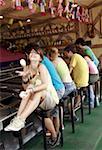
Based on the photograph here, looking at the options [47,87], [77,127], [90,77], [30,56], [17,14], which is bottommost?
[77,127]

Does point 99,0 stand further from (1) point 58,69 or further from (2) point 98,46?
(1) point 58,69

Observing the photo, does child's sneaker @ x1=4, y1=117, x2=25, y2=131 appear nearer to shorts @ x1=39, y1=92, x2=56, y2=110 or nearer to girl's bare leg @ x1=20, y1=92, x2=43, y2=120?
girl's bare leg @ x1=20, y1=92, x2=43, y2=120

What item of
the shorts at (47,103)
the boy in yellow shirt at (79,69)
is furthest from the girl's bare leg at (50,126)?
the boy in yellow shirt at (79,69)

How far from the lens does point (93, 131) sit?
13.1 feet

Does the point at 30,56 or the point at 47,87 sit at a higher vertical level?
the point at 30,56

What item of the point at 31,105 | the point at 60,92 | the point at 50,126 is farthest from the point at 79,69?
the point at 31,105

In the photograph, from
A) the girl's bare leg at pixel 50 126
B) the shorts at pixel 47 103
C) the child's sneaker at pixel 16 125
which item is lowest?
the girl's bare leg at pixel 50 126

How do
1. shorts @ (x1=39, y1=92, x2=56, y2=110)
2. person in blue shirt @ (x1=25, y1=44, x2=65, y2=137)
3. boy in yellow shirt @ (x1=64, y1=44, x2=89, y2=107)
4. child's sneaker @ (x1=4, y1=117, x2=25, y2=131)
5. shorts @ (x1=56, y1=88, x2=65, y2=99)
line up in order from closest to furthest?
child's sneaker @ (x1=4, y1=117, x2=25, y2=131), shorts @ (x1=39, y1=92, x2=56, y2=110), person in blue shirt @ (x1=25, y1=44, x2=65, y2=137), shorts @ (x1=56, y1=88, x2=65, y2=99), boy in yellow shirt @ (x1=64, y1=44, x2=89, y2=107)

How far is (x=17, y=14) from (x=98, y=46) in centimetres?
298

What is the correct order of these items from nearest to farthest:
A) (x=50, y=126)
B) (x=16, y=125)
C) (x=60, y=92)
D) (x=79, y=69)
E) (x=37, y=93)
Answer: (x=16, y=125)
(x=37, y=93)
(x=50, y=126)
(x=60, y=92)
(x=79, y=69)

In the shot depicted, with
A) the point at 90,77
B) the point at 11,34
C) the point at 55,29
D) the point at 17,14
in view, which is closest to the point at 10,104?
the point at 90,77

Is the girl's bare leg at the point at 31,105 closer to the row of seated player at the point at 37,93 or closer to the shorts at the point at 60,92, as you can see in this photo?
the row of seated player at the point at 37,93

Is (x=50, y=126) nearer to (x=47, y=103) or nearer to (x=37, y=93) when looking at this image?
(x=47, y=103)

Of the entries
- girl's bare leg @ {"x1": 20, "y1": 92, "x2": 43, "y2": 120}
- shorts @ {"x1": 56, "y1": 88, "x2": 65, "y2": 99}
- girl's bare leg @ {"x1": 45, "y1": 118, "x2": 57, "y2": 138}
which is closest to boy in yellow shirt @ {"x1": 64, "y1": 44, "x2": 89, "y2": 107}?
shorts @ {"x1": 56, "y1": 88, "x2": 65, "y2": 99}
